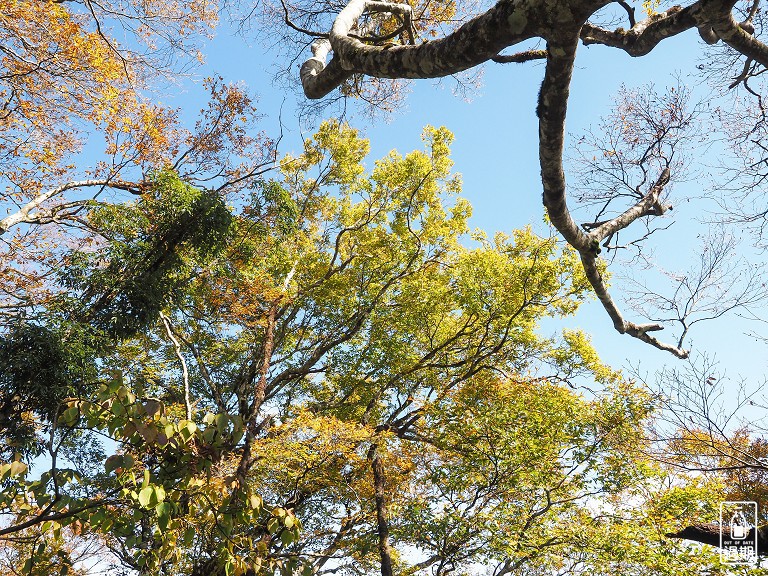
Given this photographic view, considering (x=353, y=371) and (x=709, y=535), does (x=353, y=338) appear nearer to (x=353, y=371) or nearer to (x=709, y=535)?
(x=353, y=371)

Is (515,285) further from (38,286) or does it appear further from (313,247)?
(38,286)

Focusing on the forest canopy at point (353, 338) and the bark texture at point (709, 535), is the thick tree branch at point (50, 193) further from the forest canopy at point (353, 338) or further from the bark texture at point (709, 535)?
the bark texture at point (709, 535)

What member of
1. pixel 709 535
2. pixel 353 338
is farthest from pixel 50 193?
pixel 709 535

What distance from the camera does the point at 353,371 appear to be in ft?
34.5

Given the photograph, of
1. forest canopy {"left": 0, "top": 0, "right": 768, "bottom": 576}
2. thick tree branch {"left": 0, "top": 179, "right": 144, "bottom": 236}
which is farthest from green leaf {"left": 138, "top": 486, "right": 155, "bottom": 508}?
thick tree branch {"left": 0, "top": 179, "right": 144, "bottom": 236}

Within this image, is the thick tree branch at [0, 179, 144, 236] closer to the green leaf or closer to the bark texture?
the green leaf

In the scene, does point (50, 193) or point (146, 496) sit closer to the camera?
point (146, 496)

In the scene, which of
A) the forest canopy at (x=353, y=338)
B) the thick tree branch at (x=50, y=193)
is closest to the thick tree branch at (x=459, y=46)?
the forest canopy at (x=353, y=338)

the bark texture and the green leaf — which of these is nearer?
the green leaf

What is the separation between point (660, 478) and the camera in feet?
24.6

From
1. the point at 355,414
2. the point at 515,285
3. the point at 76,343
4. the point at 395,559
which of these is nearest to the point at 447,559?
the point at 395,559

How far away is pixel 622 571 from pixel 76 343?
7.33 metres

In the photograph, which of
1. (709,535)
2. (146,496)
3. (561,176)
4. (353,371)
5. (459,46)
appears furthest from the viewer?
(353,371)

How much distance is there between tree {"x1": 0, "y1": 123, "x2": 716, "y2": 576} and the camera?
6.61m
